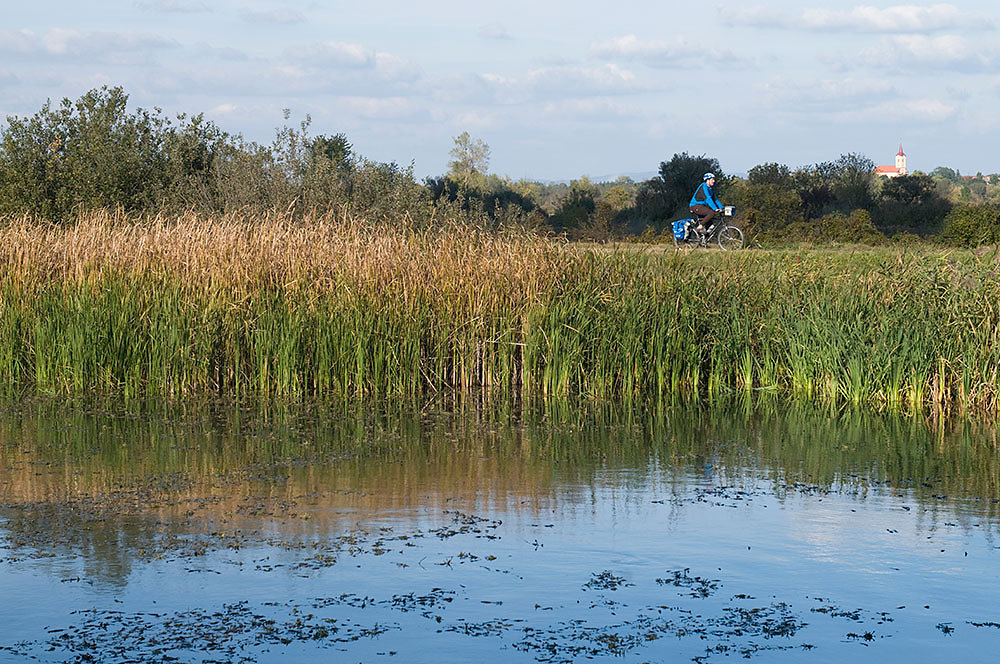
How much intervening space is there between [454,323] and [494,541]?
20.8ft

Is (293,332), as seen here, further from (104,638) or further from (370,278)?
(104,638)

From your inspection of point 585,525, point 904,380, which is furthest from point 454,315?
point 585,525

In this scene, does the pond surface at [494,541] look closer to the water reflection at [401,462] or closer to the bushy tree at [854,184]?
the water reflection at [401,462]

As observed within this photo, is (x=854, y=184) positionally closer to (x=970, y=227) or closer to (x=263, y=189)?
(x=970, y=227)

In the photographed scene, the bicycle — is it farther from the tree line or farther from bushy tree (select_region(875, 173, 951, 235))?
bushy tree (select_region(875, 173, 951, 235))

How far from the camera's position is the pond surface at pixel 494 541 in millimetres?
5379

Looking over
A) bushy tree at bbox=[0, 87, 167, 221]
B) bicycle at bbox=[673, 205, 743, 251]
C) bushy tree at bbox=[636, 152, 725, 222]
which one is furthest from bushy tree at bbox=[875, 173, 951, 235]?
bushy tree at bbox=[0, 87, 167, 221]

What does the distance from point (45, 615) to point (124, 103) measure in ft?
79.8

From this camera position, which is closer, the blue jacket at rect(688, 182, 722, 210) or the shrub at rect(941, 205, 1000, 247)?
the blue jacket at rect(688, 182, 722, 210)

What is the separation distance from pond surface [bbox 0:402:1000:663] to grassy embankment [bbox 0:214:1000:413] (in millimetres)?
1702

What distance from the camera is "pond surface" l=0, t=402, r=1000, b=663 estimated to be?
5.38 metres

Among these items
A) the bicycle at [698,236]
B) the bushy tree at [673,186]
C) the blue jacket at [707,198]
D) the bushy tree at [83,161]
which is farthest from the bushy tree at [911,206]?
the bushy tree at [83,161]

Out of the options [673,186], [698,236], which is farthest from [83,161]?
[673,186]

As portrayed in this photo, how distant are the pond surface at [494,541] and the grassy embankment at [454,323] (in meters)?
1.70
